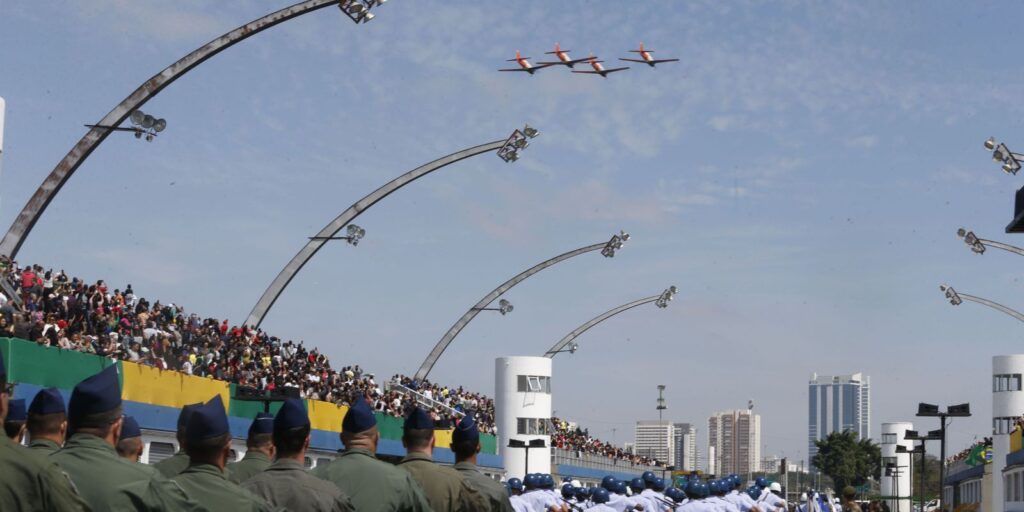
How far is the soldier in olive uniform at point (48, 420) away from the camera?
6047mm

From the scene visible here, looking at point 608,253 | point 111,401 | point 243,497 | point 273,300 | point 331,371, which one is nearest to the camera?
point 111,401

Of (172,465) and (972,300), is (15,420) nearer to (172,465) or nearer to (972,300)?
(172,465)

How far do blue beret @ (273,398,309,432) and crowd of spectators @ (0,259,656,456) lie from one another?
1091cm

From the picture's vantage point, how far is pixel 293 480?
686cm

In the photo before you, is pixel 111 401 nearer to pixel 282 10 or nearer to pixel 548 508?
pixel 548 508

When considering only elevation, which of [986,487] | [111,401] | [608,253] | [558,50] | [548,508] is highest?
[558,50]

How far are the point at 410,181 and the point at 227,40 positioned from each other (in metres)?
12.4

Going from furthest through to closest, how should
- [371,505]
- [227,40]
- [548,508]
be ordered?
[227,40], [548,508], [371,505]

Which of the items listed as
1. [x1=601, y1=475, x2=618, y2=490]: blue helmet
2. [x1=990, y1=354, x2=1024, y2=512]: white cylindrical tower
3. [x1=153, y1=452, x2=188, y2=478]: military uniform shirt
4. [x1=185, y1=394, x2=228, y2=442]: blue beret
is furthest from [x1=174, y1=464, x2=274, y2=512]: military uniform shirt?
[x1=990, y1=354, x2=1024, y2=512]: white cylindrical tower

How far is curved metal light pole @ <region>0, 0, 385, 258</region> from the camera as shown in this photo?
21.6m

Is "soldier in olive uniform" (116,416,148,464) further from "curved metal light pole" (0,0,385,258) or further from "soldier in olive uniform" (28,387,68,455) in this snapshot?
"curved metal light pole" (0,0,385,258)

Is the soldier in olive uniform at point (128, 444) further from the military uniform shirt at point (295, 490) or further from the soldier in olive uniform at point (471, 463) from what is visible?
the soldier in olive uniform at point (471, 463)

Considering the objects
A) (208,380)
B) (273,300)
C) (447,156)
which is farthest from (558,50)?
(208,380)

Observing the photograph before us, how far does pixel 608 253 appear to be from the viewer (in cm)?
5094
